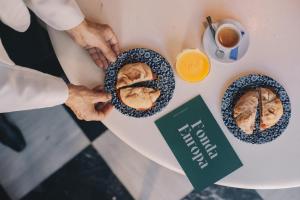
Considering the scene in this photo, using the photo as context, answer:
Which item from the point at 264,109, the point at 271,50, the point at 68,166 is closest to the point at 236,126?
the point at 264,109

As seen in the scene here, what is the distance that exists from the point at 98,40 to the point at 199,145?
0.37 meters

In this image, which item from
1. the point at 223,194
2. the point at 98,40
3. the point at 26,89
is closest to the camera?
the point at 26,89

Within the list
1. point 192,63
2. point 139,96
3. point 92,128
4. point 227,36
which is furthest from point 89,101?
point 92,128

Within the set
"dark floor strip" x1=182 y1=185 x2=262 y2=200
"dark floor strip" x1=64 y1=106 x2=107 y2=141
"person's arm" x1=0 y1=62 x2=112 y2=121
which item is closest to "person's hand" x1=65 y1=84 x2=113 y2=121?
"person's arm" x1=0 y1=62 x2=112 y2=121

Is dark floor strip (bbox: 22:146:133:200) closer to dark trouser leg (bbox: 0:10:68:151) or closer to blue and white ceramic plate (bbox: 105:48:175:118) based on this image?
dark trouser leg (bbox: 0:10:68:151)

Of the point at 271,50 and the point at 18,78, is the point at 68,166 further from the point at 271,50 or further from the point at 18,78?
the point at 271,50

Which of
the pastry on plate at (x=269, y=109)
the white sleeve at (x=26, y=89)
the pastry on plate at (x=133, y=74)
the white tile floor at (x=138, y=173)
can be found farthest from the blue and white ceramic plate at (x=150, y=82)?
the white tile floor at (x=138, y=173)

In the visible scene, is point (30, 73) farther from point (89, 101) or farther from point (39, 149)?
point (39, 149)

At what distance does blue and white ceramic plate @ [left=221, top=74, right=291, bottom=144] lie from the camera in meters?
0.97

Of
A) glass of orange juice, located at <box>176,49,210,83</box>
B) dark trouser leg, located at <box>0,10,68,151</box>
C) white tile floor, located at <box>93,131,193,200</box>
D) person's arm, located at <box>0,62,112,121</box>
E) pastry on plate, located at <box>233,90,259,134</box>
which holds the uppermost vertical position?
dark trouser leg, located at <box>0,10,68,151</box>

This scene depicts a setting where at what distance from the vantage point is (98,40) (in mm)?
970

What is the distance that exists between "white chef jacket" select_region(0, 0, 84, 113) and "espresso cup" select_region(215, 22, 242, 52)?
1.13ft

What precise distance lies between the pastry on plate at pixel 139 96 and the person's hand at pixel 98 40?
0.31 feet

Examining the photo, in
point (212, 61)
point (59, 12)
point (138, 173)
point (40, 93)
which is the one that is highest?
point (59, 12)
